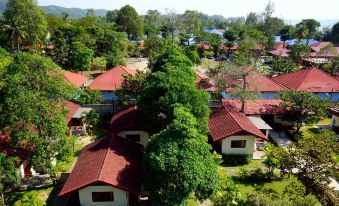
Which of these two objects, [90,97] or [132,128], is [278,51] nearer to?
[90,97]

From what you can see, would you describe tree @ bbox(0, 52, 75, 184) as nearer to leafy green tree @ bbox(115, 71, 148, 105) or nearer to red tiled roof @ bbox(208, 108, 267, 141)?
red tiled roof @ bbox(208, 108, 267, 141)

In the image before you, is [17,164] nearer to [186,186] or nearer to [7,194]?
[7,194]

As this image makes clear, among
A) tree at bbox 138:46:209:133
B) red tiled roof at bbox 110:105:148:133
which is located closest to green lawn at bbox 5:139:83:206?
red tiled roof at bbox 110:105:148:133

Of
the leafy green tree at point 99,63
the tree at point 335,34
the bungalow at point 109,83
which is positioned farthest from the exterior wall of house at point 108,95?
the tree at point 335,34

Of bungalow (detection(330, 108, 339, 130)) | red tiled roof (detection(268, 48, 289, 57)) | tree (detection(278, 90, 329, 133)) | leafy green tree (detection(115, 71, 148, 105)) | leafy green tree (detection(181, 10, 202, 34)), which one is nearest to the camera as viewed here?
tree (detection(278, 90, 329, 133))

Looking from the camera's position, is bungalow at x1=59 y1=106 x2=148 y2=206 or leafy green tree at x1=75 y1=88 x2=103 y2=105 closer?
bungalow at x1=59 y1=106 x2=148 y2=206

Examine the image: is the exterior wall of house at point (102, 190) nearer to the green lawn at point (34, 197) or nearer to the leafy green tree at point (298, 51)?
the green lawn at point (34, 197)
